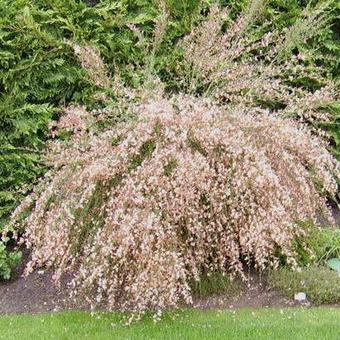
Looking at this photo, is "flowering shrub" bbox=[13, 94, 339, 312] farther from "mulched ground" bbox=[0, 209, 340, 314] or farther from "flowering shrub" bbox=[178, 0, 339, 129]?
"flowering shrub" bbox=[178, 0, 339, 129]

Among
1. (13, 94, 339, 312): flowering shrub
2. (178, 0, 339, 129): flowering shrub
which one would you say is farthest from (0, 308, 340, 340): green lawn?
(178, 0, 339, 129): flowering shrub

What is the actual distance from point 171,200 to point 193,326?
2.78 ft

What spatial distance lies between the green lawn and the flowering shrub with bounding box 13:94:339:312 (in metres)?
0.17

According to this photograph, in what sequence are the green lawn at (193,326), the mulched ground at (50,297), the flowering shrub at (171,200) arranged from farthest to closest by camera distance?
the mulched ground at (50,297), the flowering shrub at (171,200), the green lawn at (193,326)

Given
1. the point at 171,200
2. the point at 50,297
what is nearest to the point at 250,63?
the point at 171,200

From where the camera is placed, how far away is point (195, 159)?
461cm

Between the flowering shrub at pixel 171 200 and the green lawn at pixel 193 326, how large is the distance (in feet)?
0.55

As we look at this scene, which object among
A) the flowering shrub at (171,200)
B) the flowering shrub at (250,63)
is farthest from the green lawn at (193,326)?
the flowering shrub at (250,63)

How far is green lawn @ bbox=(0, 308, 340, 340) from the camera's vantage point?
4230mm

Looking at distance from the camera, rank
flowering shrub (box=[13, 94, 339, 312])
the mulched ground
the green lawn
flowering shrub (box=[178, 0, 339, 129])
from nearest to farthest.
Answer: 1. the green lawn
2. flowering shrub (box=[13, 94, 339, 312])
3. the mulched ground
4. flowering shrub (box=[178, 0, 339, 129])

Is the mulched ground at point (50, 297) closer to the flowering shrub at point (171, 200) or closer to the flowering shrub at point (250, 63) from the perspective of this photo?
the flowering shrub at point (171, 200)

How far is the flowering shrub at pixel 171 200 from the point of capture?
14.5ft

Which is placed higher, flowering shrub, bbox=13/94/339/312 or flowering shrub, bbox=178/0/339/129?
flowering shrub, bbox=178/0/339/129

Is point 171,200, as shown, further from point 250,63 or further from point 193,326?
point 250,63
